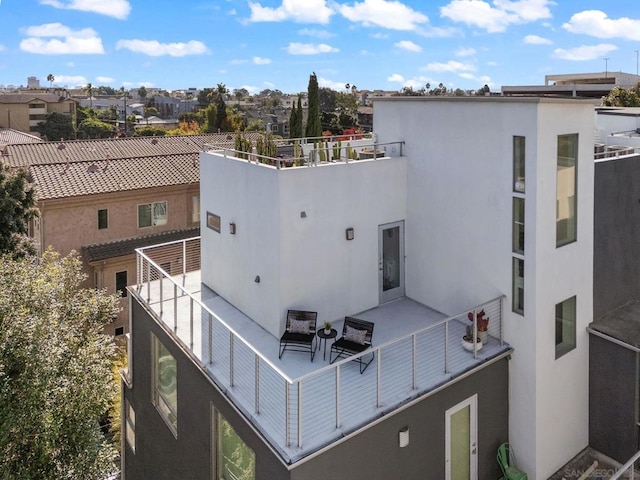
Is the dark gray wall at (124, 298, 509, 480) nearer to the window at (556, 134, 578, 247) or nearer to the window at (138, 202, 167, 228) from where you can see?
the window at (556, 134, 578, 247)

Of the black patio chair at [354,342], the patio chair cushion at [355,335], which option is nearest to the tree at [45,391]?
the black patio chair at [354,342]

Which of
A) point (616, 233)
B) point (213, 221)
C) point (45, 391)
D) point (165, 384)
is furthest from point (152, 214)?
point (616, 233)

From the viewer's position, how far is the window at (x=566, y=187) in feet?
27.9

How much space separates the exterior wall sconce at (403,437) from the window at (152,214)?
1951cm

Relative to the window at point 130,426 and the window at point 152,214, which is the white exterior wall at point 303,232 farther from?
the window at point 152,214

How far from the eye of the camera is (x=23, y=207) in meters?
17.6

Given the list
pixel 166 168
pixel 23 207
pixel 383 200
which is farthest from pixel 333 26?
pixel 383 200

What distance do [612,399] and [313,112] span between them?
27508mm

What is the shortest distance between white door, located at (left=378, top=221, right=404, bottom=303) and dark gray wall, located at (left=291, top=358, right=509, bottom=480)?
2.76 metres

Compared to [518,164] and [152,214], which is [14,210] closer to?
[152,214]

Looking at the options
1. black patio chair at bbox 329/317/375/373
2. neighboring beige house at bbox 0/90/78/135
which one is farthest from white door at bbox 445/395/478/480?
neighboring beige house at bbox 0/90/78/135

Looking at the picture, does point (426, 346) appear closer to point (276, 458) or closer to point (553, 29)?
point (276, 458)

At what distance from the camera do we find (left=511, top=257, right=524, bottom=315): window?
8578 mm

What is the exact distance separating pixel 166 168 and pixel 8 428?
1911 cm
